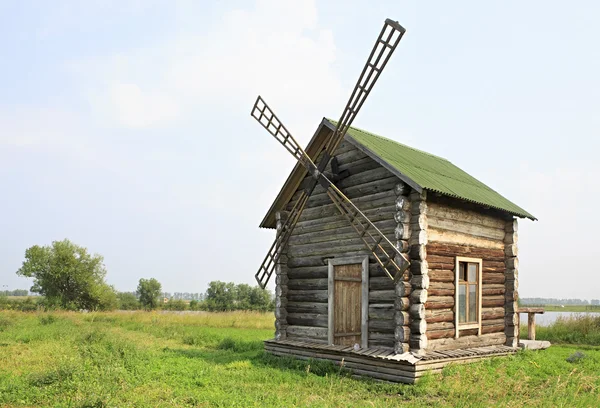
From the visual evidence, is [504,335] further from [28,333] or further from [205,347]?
[28,333]

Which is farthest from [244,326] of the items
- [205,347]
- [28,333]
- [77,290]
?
[77,290]

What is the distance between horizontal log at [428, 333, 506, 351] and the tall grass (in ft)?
26.8

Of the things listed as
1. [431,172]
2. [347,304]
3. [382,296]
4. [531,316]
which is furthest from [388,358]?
[531,316]

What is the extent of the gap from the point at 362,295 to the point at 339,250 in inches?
64.3

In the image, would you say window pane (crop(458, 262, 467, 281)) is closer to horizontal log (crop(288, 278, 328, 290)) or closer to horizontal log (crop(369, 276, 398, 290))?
horizontal log (crop(369, 276, 398, 290))

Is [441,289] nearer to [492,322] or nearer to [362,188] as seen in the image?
[492,322]

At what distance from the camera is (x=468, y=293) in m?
16.0

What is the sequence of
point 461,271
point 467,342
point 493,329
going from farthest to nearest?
1. point 493,329
2. point 461,271
3. point 467,342

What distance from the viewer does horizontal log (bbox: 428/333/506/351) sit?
14439 mm

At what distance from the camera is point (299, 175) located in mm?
17938

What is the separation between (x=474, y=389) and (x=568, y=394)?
2075 millimetres

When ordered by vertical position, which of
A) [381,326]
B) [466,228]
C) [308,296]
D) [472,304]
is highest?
[466,228]

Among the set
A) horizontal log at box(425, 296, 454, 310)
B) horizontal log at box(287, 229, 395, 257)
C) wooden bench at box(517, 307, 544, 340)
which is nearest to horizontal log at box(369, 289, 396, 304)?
horizontal log at box(425, 296, 454, 310)

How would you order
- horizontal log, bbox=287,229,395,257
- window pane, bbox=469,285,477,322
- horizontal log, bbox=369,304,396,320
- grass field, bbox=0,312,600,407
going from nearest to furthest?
grass field, bbox=0,312,600,407 < horizontal log, bbox=369,304,396,320 < horizontal log, bbox=287,229,395,257 < window pane, bbox=469,285,477,322
